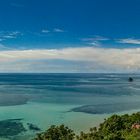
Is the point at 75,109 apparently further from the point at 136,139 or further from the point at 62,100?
the point at 136,139

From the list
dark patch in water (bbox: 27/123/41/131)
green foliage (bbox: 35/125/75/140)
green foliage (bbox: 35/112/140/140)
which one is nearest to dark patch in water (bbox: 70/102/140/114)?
dark patch in water (bbox: 27/123/41/131)

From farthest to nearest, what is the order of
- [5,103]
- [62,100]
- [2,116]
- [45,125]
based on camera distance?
[62,100] → [5,103] → [2,116] → [45,125]

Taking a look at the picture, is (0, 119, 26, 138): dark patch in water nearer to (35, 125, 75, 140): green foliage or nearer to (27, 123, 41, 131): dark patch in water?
(27, 123, 41, 131): dark patch in water

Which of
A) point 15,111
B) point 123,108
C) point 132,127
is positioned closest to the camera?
point 132,127

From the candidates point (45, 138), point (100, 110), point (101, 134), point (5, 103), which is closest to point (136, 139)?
point (101, 134)

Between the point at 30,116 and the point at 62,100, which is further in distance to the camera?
the point at 62,100

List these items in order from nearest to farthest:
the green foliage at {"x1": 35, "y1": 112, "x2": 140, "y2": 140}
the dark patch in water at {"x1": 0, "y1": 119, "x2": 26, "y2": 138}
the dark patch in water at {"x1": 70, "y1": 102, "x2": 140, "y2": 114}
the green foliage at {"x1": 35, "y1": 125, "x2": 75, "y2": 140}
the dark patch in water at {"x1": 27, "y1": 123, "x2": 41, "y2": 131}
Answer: the green foliage at {"x1": 35, "y1": 112, "x2": 140, "y2": 140} < the green foliage at {"x1": 35, "y1": 125, "x2": 75, "y2": 140} < the dark patch in water at {"x1": 0, "y1": 119, "x2": 26, "y2": 138} < the dark patch in water at {"x1": 27, "y1": 123, "x2": 41, "y2": 131} < the dark patch in water at {"x1": 70, "y1": 102, "x2": 140, "y2": 114}
